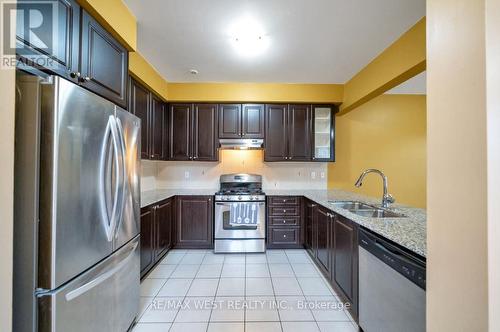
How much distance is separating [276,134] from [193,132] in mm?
1342

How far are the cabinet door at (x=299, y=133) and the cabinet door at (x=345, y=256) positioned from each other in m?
1.56

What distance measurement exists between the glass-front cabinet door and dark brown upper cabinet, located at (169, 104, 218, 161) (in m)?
1.63

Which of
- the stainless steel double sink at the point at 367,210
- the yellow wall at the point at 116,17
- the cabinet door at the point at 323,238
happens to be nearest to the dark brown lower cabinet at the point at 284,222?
the cabinet door at the point at 323,238

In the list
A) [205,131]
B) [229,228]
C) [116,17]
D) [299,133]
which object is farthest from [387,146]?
[116,17]

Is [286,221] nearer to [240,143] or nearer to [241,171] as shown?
[241,171]

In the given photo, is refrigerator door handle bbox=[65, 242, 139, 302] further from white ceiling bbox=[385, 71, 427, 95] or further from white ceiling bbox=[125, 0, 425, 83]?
white ceiling bbox=[385, 71, 427, 95]

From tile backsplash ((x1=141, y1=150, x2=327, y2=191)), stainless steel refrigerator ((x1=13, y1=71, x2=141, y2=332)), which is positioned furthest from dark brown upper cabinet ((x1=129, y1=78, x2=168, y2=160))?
stainless steel refrigerator ((x1=13, y1=71, x2=141, y2=332))

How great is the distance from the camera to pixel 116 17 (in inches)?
63.3

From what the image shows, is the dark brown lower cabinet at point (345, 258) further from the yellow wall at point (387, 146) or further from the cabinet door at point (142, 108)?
the cabinet door at point (142, 108)

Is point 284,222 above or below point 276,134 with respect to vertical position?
below

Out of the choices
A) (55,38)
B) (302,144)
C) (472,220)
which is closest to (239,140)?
(302,144)

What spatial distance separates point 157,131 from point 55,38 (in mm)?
2024

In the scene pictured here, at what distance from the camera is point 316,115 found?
11.7 feet

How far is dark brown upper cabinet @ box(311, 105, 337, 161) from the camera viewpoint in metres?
3.56
